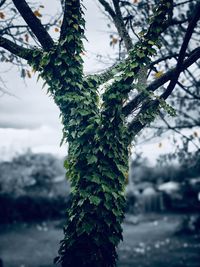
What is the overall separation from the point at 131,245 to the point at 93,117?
10.1 metres

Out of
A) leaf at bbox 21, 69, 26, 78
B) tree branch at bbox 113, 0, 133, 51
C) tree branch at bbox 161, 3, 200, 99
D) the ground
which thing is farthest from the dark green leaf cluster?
the ground

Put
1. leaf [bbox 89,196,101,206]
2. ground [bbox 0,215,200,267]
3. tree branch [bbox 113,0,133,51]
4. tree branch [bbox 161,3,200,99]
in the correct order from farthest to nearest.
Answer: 1. ground [bbox 0,215,200,267]
2. tree branch [bbox 113,0,133,51]
3. leaf [bbox 89,196,101,206]
4. tree branch [bbox 161,3,200,99]

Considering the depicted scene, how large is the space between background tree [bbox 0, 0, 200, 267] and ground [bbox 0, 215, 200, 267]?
6556 millimetres

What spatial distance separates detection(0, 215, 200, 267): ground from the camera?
11.5m

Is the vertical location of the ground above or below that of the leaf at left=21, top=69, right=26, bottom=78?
below

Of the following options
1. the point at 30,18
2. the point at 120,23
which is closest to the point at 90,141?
the point at 30,18

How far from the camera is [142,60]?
5438 mm

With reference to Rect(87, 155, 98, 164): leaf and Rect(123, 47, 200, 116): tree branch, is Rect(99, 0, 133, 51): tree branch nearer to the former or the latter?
Rect(123, 47, 200, 116): tree branch

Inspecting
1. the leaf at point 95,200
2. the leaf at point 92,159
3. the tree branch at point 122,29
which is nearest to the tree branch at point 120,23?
the tree branch at point 122,29

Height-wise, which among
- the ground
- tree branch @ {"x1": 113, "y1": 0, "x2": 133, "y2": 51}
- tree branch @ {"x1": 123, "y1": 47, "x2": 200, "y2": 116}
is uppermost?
tree branch @ {"x1": 113, "y1": 0, "x2": 133, "y2": 51}

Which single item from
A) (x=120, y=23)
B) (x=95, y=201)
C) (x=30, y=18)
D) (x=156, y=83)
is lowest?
(x=95, y=201)

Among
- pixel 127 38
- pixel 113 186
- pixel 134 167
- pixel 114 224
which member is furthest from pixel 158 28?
pixel 134 167

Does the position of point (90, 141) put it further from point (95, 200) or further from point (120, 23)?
point (120, 23)

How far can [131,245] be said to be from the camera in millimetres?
13914
